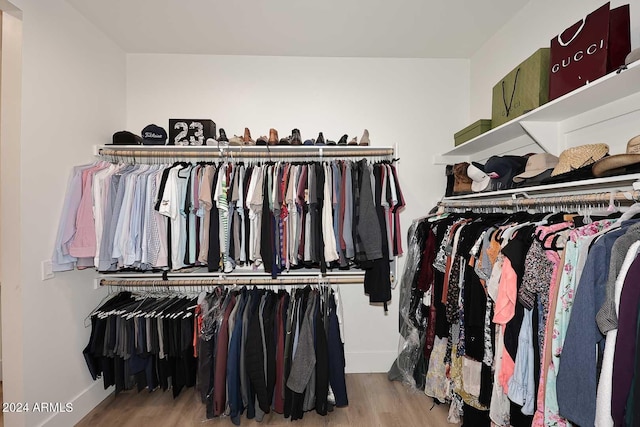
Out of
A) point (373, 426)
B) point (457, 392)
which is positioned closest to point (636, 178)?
point (457, 392)

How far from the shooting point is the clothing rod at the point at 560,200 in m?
1.16

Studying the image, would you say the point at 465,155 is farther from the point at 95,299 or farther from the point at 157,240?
the point at 95,299

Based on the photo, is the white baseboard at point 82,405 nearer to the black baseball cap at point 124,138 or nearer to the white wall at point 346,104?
the black baseball cap at point 124,138

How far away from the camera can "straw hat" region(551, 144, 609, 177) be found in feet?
4.22

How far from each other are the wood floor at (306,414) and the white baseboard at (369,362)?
0.25m

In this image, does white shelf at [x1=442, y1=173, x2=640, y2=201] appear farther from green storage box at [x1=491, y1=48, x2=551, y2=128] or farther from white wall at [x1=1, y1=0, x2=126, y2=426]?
white wall at [x1=1, y1=0, x2=126, y2=426]

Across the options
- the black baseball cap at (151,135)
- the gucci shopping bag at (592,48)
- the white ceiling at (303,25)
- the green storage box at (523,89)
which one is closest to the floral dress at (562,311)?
the gucci shopping bag at (592,48)

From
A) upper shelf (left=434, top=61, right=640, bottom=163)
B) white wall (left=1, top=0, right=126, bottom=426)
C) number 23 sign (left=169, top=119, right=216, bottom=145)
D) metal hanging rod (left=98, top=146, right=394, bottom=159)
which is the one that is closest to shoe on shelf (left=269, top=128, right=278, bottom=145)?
metal hanging rod (left=98, top=146, right=394, bottom=159)

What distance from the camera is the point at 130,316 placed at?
6.98 feet

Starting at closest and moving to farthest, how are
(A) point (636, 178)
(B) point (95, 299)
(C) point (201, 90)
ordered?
(A) point (636, 178) → (B) point (95, 299) → (C) point (201, 90)

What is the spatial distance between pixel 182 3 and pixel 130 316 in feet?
7.36

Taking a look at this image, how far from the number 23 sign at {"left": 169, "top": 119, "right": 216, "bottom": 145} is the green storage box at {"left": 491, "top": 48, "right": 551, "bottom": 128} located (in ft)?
7.10

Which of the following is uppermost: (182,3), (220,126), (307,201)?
(182,3)

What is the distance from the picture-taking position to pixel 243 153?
94.1 inches
